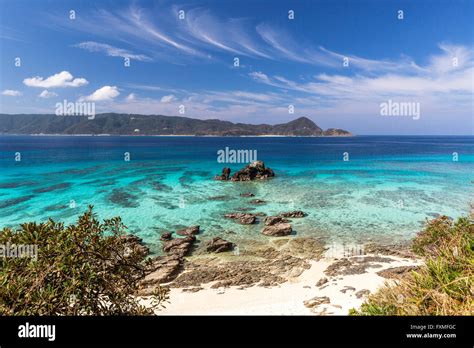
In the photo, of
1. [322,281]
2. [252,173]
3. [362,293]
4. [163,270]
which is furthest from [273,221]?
[252,173]

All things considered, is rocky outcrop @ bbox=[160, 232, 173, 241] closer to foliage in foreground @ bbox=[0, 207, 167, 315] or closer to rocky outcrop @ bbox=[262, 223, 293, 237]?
rocky outcrop @ bbox=[262, 223, 293, 237]

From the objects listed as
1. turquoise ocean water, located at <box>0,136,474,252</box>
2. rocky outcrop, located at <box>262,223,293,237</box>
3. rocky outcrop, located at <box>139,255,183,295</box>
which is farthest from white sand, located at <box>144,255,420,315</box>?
turquoise ocean water, located at <box>0,136,474,252</box>

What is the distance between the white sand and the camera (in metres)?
10.6

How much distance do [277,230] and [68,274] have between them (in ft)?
→ 58.6

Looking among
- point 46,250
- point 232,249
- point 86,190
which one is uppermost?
point 46,250

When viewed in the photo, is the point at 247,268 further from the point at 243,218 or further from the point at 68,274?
the point at 68,274

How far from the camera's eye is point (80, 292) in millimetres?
4828

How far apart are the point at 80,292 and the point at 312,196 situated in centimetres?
3264

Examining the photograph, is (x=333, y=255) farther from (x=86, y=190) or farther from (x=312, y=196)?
(x=86, y=190)

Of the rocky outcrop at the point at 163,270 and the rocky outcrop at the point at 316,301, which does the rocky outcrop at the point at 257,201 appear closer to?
the rocky outcrop at the point at 163,270

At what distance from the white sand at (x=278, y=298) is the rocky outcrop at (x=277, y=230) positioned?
659 cm

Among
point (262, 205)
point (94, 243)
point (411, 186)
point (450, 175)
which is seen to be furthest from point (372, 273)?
point (450, 175)

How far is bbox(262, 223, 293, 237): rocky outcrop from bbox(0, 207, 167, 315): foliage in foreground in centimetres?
1633

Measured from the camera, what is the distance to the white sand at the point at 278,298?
10.6 m
